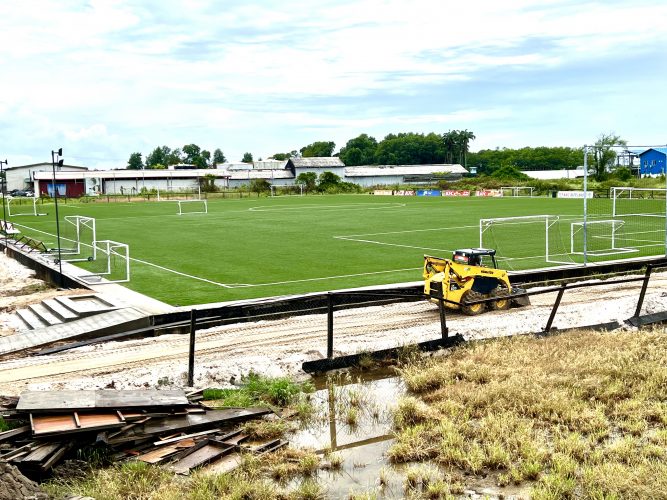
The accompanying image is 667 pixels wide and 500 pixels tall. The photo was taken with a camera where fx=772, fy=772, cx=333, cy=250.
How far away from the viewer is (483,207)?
215 ft

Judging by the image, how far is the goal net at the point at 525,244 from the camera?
28.6 meters

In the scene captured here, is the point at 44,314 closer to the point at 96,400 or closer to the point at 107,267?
the point at 107,267

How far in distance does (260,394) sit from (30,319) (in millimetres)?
10655

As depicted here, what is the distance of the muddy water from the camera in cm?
995

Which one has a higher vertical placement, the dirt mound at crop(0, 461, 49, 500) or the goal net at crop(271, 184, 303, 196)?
the goal net at crop(271, 184, 303, 196)

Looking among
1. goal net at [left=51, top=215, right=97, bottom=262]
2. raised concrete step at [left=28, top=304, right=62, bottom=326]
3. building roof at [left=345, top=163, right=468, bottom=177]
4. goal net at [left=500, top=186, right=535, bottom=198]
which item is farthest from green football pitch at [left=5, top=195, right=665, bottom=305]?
Result: building roof at [left=345, top=163, right=468, bottom=177]

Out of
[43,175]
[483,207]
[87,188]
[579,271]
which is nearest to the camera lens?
[579,271]

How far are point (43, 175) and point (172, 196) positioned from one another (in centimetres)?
2714

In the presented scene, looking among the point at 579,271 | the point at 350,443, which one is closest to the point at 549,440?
the point at 350,443

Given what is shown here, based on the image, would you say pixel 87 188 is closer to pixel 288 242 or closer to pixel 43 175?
pixel 43 175

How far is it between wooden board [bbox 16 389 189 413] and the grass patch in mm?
1094

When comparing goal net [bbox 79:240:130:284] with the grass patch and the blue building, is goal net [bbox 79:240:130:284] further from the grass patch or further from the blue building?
the blue building

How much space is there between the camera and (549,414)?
39.5 ft

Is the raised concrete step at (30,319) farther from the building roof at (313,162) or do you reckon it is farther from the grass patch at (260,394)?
the building roof at (313,162)
